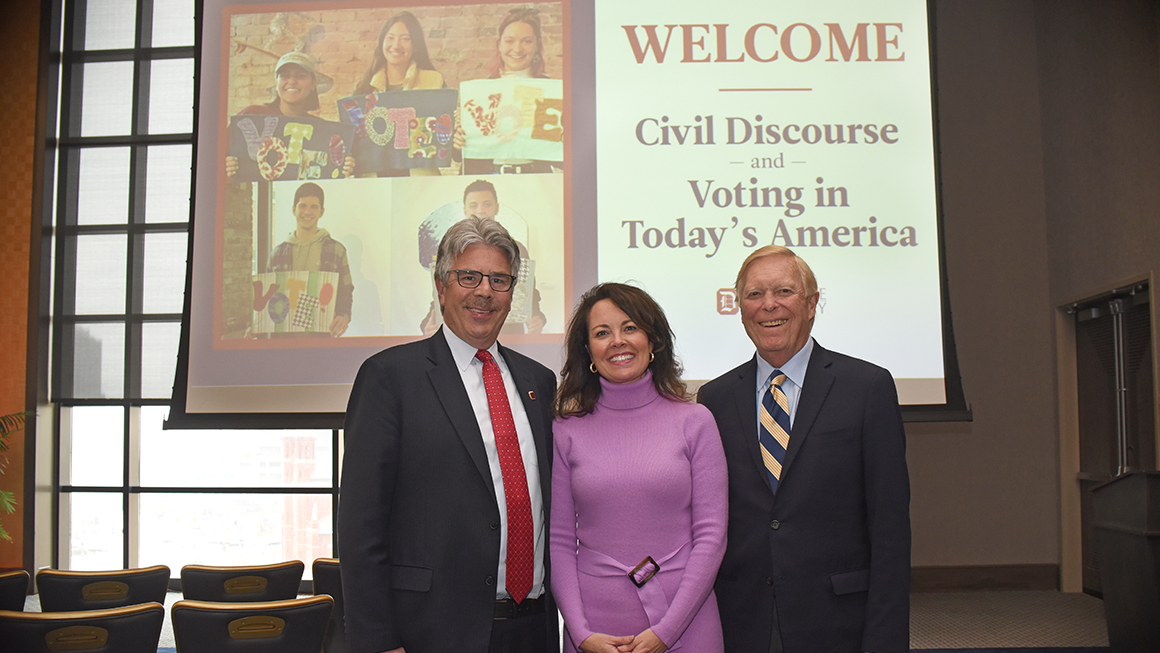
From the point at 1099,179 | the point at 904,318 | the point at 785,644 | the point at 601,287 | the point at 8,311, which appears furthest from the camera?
the point at 8,311

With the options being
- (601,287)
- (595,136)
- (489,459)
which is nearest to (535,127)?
(595,136)

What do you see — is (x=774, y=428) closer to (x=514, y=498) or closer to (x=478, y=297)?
(x=514, y=498)

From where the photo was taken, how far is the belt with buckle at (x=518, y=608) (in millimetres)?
1806

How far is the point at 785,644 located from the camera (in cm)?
180

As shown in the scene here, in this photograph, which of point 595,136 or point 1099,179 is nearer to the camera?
point 595,136

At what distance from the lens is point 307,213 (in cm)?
405

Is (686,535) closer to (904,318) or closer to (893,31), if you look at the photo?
(904,318)

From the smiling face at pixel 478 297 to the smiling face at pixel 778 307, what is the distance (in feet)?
2.09

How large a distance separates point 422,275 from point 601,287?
2234 millimetres

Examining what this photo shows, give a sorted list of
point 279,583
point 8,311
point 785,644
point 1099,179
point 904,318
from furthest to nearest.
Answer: point 8,311, point 1099,179, point 904,318, point 279,583, point 785,644

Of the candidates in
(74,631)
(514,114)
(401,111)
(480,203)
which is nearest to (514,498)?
(74,631)

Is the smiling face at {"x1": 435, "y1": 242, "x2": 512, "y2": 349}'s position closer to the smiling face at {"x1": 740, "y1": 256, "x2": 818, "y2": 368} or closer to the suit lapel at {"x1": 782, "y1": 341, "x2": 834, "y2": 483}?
the smiling face at {"x1": 740, "y1": 256, "x2": 818, "y2": 368}

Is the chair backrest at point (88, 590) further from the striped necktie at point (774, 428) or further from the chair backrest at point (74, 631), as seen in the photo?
the striped necktie at point (774, 428)

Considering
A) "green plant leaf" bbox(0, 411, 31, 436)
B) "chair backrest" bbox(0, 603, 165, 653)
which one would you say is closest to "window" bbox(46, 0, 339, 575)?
"green plant leaf" bbox(0, 411, 31, 436)
